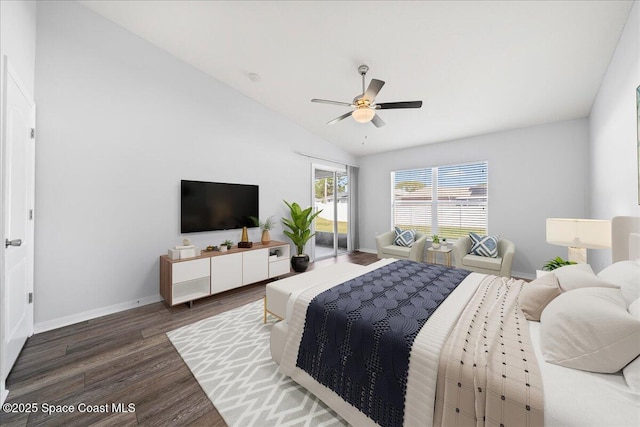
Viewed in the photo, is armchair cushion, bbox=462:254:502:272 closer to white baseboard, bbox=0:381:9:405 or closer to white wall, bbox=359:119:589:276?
white wall, bbox=359:119:589:276

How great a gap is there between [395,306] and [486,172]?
4.16m

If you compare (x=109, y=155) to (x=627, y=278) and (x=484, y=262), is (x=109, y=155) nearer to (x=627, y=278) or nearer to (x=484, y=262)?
(x=627, y=278)

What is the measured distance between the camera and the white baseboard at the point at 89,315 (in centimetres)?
238

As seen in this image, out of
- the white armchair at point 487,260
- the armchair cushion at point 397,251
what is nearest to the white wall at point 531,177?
the white armchair at point 487,260

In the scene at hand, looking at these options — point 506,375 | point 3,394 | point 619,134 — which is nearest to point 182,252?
point 3,394

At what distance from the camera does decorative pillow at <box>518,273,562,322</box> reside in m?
1.47

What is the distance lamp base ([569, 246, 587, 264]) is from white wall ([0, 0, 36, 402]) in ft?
15.7

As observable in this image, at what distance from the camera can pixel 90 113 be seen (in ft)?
8.70

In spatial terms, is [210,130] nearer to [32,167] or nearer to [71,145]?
[71,145]

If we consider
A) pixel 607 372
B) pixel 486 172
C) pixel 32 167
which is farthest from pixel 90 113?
pixel 486 172

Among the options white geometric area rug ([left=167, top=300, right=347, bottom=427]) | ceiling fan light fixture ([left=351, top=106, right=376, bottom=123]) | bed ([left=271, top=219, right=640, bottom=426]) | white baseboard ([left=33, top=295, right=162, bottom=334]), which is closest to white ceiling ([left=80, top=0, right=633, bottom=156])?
ceiling fan light fixture ([left=351, top=106, right=376, bottom=123])

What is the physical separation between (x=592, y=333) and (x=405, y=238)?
3.84 meters

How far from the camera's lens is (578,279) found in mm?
1465

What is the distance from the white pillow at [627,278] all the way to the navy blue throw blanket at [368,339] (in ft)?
2.90
